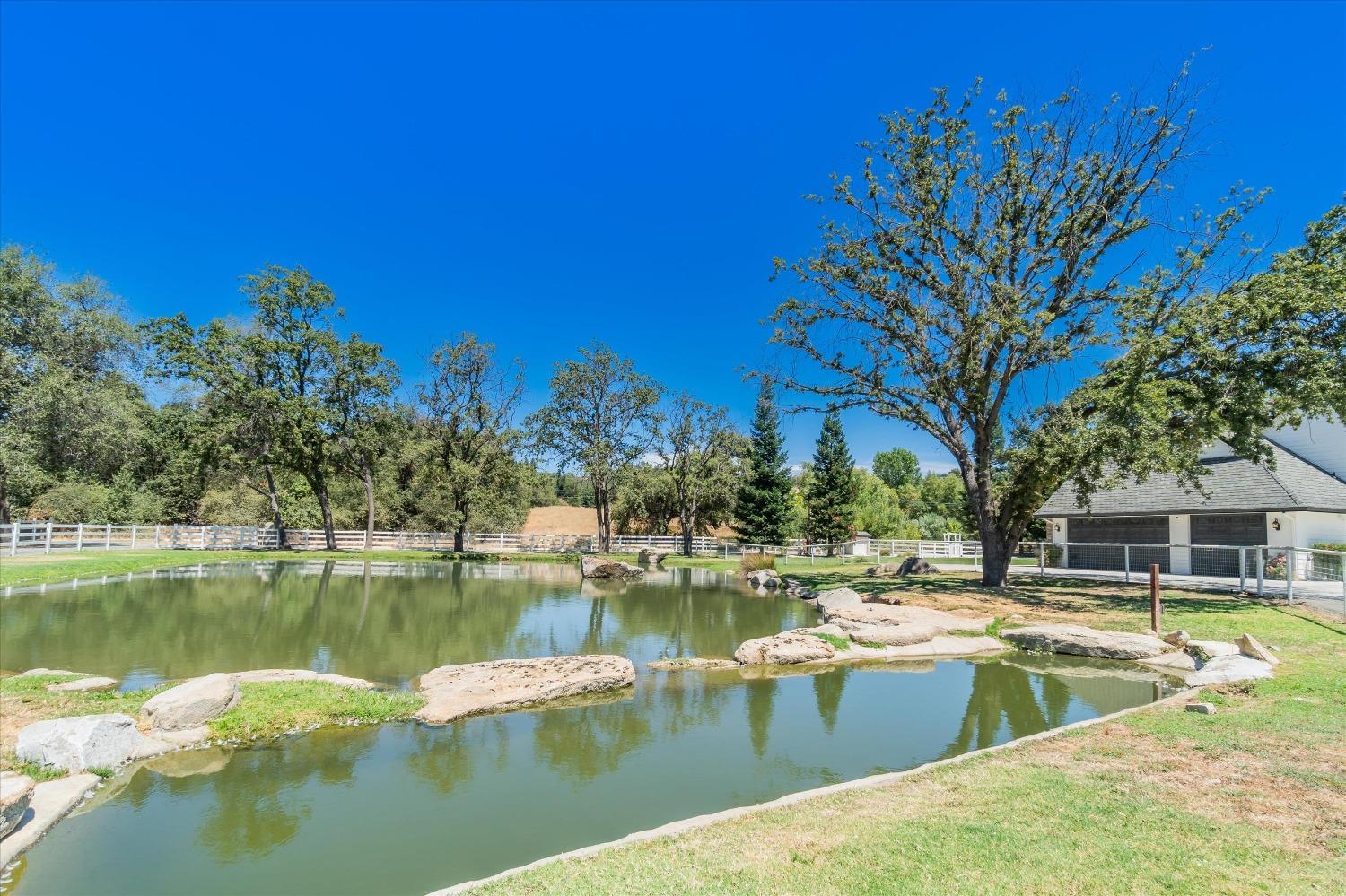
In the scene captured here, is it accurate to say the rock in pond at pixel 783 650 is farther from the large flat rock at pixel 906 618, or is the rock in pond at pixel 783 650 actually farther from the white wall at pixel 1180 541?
the white wall at pixel 1180 541

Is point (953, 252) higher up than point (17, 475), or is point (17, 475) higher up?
point (953, 252)

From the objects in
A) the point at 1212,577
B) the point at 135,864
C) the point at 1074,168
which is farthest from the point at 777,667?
the point at 1212,577

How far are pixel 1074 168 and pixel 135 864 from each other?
21891 mm

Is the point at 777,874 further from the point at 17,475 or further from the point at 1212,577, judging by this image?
the point at 17,475

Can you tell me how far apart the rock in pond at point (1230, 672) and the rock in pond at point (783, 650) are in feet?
16.4

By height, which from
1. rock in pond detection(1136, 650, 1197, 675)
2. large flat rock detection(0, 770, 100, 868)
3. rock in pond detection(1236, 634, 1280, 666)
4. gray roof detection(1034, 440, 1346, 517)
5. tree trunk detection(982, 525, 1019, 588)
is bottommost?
large flat rock detection(0, 770, 100, 868)

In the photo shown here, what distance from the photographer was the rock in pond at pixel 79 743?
217 inches

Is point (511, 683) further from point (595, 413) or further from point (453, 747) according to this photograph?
point (595, 413)

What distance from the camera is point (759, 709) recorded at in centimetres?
831

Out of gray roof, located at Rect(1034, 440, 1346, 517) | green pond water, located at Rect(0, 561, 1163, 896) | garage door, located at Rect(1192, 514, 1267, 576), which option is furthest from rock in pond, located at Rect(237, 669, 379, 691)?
garage door, located at Rect(1192, 514, 1267, 576)

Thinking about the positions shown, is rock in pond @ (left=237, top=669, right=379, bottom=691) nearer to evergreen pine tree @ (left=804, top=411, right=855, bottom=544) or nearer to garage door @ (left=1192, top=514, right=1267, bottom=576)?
garage door @ (left=1192, top=514, right=1267, bottom=576)

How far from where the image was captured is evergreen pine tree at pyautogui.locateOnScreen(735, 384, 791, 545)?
4069 centimetres

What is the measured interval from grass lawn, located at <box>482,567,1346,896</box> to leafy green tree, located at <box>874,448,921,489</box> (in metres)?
82.6

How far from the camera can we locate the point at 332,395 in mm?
33469
